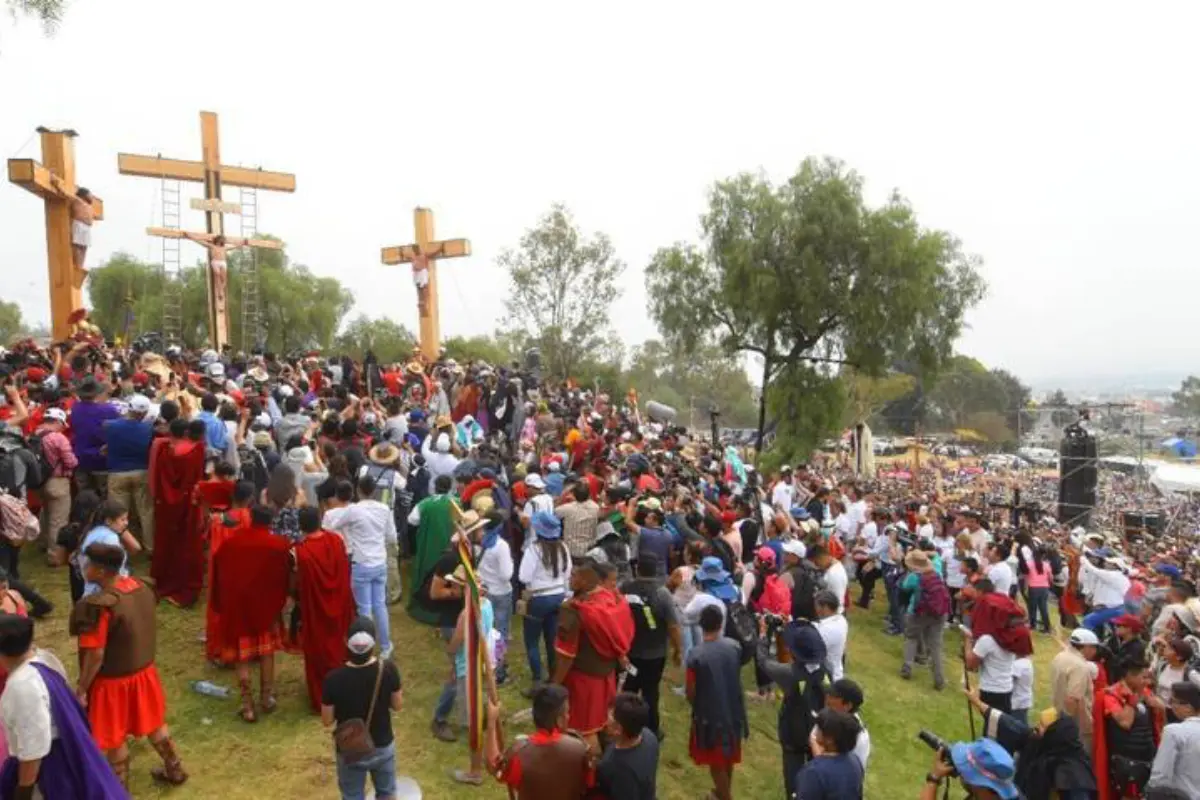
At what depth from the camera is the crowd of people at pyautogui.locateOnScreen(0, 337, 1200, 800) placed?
14.2 feet

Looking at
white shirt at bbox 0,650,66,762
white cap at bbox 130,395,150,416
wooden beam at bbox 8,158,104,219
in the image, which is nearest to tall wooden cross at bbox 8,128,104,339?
wooden beam at bbox 8,158,104,219

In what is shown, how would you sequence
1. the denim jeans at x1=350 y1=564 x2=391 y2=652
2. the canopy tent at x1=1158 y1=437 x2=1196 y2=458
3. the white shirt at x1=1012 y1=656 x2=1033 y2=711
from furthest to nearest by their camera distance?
the canopy tent at x1=1158 y1=437 x2=1196 y2=458 < the white shirt at x1=1012 y1=656 x2=1033 y2=711 < the denim jeans at x1=350 y1=564 x2=391 y2=652

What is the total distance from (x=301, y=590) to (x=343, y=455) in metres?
2.13

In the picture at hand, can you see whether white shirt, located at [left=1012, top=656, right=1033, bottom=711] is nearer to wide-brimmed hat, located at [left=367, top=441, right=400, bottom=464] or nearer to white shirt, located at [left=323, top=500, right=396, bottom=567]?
white shirt, located at [left=323, top=500, right=396, bottom=567]

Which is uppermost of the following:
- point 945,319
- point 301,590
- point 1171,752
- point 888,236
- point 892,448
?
point 888,236

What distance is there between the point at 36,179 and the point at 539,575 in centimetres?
1479

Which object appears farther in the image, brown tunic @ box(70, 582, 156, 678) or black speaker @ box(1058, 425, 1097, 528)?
black speaker @ box(1058, 425, 1097, 528)

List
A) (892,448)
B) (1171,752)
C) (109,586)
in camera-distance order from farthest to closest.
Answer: (892,448) < (1171,752) < (109,586)

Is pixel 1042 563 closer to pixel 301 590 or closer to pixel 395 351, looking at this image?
pixel 301 590

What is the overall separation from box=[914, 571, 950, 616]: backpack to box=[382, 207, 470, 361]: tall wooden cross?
721 inches

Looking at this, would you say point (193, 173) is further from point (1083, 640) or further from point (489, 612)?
point (1083, 640)

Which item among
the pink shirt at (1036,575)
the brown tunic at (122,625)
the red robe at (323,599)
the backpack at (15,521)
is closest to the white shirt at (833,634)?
the red robe at (323,599)

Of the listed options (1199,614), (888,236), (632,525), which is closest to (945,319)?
(888,236)

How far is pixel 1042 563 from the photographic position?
1192cm
